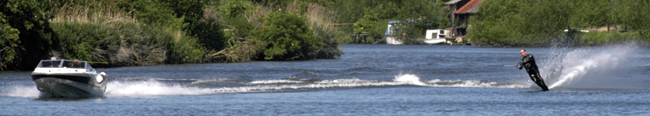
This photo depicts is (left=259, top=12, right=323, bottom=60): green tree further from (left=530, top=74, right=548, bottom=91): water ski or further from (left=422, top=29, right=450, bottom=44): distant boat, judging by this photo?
(left=422, top=29, right=450, bottom=44): distant boat

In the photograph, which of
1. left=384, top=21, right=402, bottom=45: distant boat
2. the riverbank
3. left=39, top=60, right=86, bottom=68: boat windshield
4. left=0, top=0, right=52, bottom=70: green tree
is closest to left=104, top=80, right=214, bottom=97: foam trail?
left=39, top=60, right=86, bottom=68: boat windshield

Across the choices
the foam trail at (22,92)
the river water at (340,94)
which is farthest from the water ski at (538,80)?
the foam trail at (22,92)

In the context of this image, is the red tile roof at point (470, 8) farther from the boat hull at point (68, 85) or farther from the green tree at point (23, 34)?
the boat hull at point (68, 85)

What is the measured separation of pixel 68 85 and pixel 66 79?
241 millimetres

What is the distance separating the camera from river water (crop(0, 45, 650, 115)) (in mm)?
22219

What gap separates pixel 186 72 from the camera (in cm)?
3912

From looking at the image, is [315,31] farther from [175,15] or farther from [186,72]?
[186,72]

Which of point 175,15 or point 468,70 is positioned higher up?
point 175,15

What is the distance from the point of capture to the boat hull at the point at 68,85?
24406mm

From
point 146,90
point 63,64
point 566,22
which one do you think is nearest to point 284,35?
point 146,90

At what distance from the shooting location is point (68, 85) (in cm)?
2475

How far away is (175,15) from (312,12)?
14.0 metres

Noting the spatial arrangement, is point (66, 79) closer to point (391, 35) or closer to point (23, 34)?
point (23, 34)

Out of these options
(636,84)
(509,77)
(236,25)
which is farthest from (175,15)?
(636,84)
